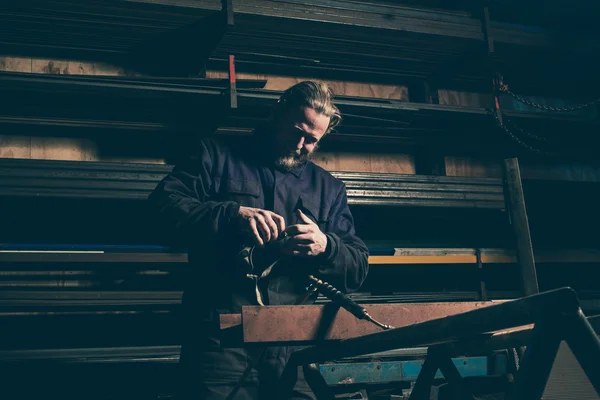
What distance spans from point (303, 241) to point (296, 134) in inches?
19.1

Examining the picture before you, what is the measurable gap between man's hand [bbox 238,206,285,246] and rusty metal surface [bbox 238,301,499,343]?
1.04ft

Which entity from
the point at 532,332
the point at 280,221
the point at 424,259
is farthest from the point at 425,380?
the point at 424,259

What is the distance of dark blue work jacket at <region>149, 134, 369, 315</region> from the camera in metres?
1.86

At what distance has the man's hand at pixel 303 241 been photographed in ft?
5.87

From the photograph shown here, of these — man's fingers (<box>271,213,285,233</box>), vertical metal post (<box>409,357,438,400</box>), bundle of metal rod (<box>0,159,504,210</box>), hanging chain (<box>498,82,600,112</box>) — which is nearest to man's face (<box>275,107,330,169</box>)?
man's fingers (<box>271,213,285,233</box>)

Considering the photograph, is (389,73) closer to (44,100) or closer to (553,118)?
(553,118)

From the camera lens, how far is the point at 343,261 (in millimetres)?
1934

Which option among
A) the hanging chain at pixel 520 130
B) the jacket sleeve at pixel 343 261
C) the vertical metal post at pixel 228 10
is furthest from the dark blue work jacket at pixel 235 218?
the hanging chain at pixel 520 130

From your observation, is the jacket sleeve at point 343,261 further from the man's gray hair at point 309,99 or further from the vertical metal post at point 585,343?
the vertical metal post at point 585,343

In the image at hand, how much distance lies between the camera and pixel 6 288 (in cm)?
330

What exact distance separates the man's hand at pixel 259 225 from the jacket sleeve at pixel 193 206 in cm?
4

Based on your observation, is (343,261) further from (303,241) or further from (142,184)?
(142,184)

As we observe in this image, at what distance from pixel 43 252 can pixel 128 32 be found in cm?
117

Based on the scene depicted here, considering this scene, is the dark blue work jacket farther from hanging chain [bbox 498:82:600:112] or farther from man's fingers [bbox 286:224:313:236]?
hanging chain [bbox 498:82:600:112]
